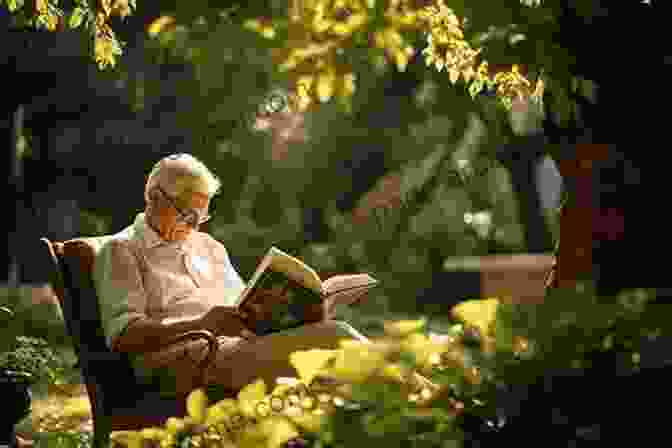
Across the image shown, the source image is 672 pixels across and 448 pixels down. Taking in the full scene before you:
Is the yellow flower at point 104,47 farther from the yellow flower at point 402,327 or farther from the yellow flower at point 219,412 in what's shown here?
the yellow flower at point 402,327

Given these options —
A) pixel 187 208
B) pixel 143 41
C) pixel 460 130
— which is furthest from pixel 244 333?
pixel 460 130

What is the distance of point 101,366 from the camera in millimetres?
5535

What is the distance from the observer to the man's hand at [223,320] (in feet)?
18.0

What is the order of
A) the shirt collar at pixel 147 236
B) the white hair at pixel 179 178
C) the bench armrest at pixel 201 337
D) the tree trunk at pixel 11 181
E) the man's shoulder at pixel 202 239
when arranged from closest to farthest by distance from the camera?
the bench armrest at pixel 201 337
the white hair at pixel 179 178
the shirt collar at pixel 147 236
the man's shoulder at pixel 202 239
the tree trunk at pixel 11 181

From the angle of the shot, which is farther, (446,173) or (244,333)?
(446,173)

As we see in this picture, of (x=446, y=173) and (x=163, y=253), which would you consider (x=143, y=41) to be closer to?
(x=446, y=173)

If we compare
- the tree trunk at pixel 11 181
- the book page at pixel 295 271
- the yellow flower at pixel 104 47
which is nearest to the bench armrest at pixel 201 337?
the book page at pixel 295 271

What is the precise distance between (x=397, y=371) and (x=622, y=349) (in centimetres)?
63

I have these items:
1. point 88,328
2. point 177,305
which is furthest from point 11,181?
point 88,328

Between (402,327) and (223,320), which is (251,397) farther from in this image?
(223,320)

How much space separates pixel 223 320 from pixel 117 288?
45 centimetres

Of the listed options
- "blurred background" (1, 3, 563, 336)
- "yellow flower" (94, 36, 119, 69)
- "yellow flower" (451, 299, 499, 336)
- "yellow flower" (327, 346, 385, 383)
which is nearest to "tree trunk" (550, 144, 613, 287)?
"yellow flower" (451, 299, 499, 336)

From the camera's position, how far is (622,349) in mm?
3805

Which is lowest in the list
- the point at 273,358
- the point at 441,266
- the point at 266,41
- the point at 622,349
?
the point at 441,266
